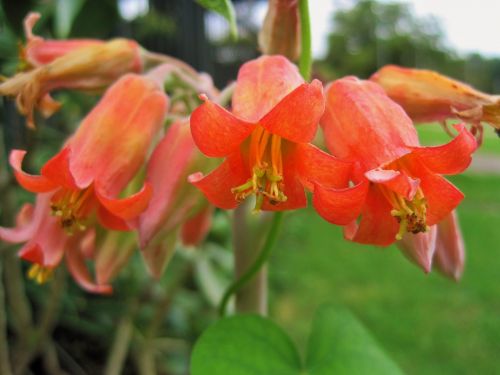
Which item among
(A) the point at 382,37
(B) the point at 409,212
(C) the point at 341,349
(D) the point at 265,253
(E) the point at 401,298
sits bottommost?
(A) the point at 382,37

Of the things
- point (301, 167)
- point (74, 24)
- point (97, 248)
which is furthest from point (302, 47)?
point (74, 24)

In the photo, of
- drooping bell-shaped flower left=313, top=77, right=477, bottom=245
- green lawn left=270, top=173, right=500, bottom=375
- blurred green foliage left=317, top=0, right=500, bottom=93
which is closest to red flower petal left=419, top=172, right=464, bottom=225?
drooping bell-shaped flower left=313, top=77, right=477, bottom=245

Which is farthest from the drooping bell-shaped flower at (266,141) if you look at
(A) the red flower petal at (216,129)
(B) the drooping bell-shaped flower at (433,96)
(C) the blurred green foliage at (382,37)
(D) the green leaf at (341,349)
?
(C) the blurred green foliage at (382,37)

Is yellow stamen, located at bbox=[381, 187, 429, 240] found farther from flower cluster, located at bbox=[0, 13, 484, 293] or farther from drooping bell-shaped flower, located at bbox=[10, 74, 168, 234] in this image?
drooping bell-shaped flower, located at bbox=[10, 74, 168, 234]

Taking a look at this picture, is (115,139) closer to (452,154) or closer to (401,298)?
(452,154)

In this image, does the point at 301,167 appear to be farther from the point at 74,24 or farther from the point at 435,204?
the point at 74,24

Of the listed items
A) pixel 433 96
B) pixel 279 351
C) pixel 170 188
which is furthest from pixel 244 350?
pixel 433 96

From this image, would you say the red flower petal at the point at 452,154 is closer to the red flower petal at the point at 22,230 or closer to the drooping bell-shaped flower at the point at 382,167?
the drooping bell-shaped flower at the point at 382,167
